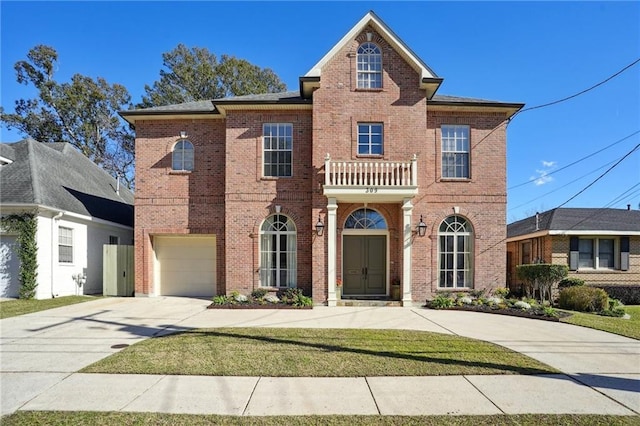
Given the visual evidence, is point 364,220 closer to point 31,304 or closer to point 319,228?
point 319,228

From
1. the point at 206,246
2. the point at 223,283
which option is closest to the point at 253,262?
the point at 223,283

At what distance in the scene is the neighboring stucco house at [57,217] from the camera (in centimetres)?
1404

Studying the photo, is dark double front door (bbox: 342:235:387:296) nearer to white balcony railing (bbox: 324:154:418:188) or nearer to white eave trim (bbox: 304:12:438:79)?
white balcony railing (bbox: 324:154:418:188)

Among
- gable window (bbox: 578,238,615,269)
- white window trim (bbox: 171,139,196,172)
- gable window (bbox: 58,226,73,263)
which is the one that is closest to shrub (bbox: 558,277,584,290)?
gable window (bbox: 578,238,615,269)

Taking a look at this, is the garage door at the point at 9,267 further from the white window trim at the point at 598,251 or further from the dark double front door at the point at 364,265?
the white window trim at the point at 598,251

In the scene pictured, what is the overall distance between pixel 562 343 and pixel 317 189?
27.5ft

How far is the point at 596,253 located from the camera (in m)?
17.7

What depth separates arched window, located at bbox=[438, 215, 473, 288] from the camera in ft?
46.2

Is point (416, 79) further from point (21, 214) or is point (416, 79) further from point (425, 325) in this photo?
point (21, 214)

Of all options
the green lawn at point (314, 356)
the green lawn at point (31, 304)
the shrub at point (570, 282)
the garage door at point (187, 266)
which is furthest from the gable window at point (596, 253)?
the green lawn at point (31, 304)

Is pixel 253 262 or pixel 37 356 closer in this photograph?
pixel 37 356

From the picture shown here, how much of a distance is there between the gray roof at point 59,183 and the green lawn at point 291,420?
12.2 metres

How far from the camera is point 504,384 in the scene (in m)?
5.54

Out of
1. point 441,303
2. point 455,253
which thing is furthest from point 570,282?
point 441,303
